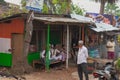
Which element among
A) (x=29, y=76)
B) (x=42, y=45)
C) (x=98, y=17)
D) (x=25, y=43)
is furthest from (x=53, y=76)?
(x=98, y=17)

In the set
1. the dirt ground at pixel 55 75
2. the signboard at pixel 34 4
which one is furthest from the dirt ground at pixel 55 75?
the signboard at pixel 34 4

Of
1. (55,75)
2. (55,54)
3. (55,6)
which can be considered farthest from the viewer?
(55,6)

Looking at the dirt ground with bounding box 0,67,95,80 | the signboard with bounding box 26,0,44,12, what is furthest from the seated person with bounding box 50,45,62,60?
the signboard with bounding box 26,0,44,12

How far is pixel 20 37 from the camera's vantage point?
593 inches

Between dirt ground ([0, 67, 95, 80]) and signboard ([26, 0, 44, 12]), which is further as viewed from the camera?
signboard ([26, 0, 44, 12])

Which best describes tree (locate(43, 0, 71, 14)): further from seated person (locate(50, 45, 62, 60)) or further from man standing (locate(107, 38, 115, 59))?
seated person (locate(50, 45, 62, 60))

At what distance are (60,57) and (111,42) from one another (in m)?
5.48

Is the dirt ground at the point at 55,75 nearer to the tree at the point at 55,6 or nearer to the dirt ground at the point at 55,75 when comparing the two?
the dirt ground at the point at 55,75

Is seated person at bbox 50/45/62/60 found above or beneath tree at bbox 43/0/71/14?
beneath

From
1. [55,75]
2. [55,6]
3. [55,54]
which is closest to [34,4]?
[55,54]

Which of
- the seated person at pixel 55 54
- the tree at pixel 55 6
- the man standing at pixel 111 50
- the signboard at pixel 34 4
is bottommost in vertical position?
the man standing at pixel 111 50

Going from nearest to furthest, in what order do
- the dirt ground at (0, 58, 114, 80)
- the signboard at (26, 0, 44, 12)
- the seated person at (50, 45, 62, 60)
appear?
1. the dirt ground at (0, 58, 114, 80)
2. the seated person at (50, 45, 62, 60)
3. the signboard at (26, 0, 44, 12)

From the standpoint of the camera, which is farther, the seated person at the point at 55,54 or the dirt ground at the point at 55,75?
the seated person at the point at 55,54

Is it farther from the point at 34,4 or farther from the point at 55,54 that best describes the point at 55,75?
the point at 34,4
